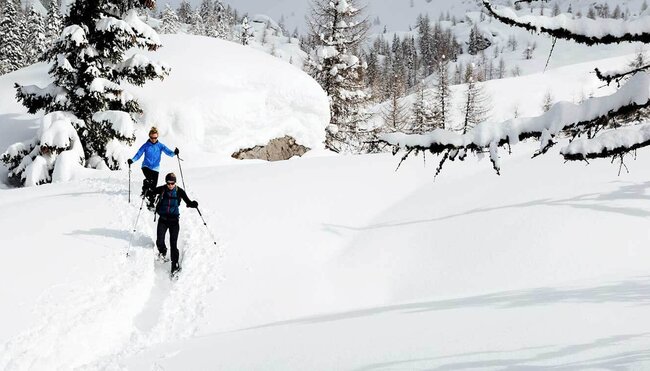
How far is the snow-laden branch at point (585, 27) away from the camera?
2305 mm

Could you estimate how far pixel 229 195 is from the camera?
13156 mm

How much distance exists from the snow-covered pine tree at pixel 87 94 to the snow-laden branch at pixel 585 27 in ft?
47.0

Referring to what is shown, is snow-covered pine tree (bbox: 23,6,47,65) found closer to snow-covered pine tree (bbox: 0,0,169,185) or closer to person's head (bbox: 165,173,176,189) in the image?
snow-covered pine tree (bbox: 0,0,169,185)

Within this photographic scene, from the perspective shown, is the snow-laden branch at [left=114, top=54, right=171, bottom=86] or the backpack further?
the snow-laden branch at [left=114, top=54, right=171, bottom=86]

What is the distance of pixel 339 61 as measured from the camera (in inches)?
1144

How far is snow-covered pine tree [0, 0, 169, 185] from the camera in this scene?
1432cm

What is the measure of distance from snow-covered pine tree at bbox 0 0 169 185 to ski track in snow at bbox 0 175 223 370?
16.6 ft

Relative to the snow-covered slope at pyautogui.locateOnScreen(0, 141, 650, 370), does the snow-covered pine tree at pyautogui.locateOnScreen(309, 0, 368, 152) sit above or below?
above

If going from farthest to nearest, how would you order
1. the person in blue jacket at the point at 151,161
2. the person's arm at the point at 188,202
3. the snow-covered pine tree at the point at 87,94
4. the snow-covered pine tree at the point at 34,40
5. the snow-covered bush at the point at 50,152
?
the snow-covered pine tree at the point at 34,40
the snow-covered pine tree at the point at 87,94
the snow-covered bush at the point at 50,152
the person in blue jacket at the point at 151,161
the person's arm at the point at 188,202

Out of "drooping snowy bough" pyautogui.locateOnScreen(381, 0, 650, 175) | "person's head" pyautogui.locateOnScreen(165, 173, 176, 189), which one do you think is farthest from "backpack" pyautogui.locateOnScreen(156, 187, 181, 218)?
"drooping snowy bough" pyautogui.locateOnScreen(381, 0, 650, 175)

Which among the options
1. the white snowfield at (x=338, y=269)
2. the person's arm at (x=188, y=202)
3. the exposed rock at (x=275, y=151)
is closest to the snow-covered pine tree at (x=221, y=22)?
the exposed rock at (x=275, y=151)

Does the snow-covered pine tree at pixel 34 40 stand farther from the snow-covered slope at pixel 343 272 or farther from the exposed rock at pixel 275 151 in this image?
the snow-covered slope at pixel 343 272

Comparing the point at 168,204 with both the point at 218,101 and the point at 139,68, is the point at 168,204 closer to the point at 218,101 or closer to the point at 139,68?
the point at 139,68

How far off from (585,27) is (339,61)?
27666mm
